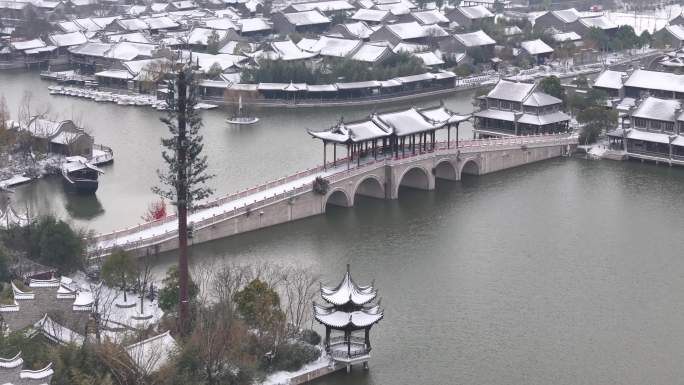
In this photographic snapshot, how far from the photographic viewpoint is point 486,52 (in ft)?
246

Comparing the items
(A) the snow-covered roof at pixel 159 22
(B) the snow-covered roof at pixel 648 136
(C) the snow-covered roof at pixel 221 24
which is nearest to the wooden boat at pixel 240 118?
(B) the snow-covered roof at pixel 648 136

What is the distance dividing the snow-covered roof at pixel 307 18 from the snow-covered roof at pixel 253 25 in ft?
5.34

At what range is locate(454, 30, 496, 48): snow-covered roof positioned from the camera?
244 ft

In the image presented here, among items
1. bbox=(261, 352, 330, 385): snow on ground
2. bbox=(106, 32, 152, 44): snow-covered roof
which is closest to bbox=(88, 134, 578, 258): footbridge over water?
bbox=(261, 352, 330, 385): snow on ground

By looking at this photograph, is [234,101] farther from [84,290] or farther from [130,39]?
[84,290]

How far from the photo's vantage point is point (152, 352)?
27.6 m

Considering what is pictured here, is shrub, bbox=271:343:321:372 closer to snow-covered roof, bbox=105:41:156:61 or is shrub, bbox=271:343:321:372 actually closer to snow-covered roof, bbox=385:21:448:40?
snow-covered roof, bbox=105:41:156:61

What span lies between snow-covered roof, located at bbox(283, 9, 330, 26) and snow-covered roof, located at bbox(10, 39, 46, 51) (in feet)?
56.1

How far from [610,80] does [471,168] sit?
49.8 ft

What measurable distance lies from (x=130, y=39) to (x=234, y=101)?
13.3m

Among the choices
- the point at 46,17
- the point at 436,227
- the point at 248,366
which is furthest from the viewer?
the point at 46,17

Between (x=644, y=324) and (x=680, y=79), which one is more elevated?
(x=680, y=79)

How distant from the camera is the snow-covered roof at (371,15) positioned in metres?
84.8

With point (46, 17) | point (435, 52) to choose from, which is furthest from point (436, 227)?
point (46, 17)
